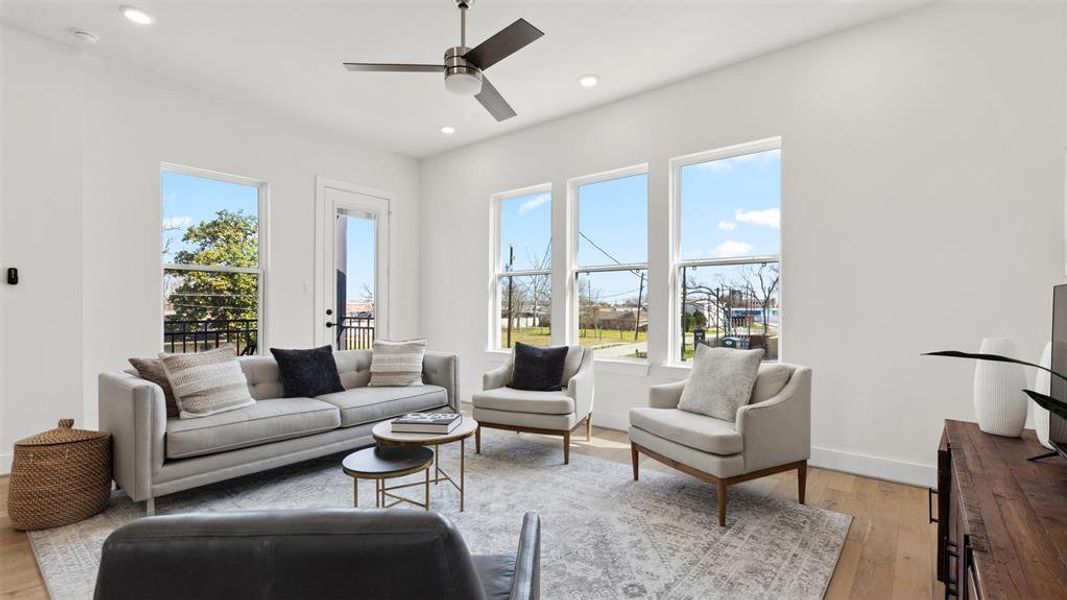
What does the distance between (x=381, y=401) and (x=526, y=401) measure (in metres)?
1.02

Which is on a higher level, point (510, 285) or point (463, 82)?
point (463, 82)

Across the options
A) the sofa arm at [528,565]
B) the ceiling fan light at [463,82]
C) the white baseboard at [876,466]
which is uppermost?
the ceiling fan light at [463,82]

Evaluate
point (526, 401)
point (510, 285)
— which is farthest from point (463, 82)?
point (510, 285)

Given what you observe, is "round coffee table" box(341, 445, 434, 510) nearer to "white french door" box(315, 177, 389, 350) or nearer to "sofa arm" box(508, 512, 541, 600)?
"sofa arm" box(508, 512, 541, 600)

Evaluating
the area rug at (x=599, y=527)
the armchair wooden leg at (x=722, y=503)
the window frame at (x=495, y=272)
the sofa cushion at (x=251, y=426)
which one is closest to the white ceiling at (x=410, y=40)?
the window frame at (x=495, y=272)

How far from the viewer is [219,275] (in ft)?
14.9

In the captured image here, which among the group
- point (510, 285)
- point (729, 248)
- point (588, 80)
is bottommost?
point (510, 285)

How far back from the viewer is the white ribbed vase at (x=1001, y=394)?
1.84m

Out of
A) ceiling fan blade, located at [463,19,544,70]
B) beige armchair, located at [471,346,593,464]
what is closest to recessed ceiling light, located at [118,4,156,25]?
ceiling fan blade, located at [463,19,544,70]

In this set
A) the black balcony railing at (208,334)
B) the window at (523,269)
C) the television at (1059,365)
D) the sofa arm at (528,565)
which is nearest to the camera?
the sofa arm at (528,565)

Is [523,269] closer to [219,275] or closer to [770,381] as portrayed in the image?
[219,275]

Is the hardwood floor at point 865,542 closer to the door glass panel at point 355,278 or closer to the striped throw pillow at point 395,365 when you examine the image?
the striped throw pillow at point 395,365

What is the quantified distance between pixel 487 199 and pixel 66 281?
138 inches

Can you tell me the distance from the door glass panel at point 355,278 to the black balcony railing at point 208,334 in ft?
2.79
